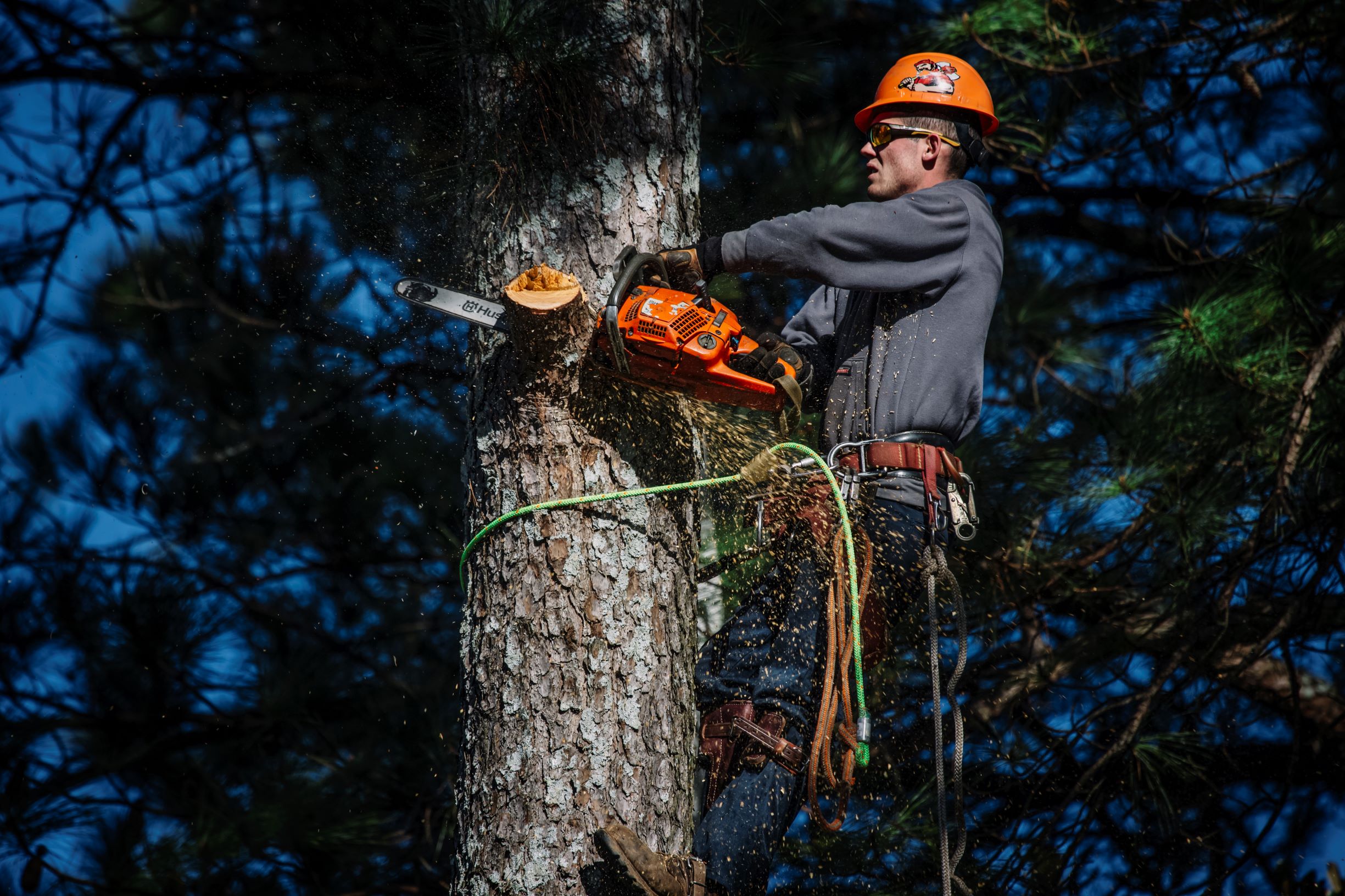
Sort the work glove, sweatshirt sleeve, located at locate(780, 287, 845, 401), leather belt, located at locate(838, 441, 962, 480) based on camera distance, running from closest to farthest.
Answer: the work glove → leather belt, located at locate(838, 441, 962, 480) → sweatshirt sleeve, located at locate(780, 287, 845, 401)

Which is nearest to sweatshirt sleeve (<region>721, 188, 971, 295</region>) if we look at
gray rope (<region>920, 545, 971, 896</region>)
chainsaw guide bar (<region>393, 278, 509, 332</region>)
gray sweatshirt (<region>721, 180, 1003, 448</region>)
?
gray sweatshirt (<region>721, 180, 1003, 448</region>)

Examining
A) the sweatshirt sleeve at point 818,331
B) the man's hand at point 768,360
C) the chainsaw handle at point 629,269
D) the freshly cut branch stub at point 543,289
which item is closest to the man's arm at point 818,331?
the sweatshirt sleeve at point 818,331

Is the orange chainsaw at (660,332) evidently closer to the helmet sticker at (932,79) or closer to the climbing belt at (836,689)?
the climbing belt at (836,689)

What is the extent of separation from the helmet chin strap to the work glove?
77 centimetres

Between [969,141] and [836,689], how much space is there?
4.47 feet

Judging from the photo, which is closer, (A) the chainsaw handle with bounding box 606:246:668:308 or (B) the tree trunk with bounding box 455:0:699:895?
(B) the tree trunk with bounding box 455:0:699:895

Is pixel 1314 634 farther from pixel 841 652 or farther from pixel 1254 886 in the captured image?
pixel 841 652

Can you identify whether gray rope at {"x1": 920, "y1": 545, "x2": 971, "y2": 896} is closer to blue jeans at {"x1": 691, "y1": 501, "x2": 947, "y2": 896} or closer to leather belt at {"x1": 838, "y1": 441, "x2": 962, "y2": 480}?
blue jeans at {"x1": 691, "y1": 501, "x2": 947, "y2": 896}

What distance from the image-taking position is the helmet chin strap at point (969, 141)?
2.66 m

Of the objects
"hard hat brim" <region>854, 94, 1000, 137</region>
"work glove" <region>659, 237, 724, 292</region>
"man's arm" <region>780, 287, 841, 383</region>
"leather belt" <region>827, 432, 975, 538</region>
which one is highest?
"hard hat brim" <region>854, 94, 1000, 137</region>

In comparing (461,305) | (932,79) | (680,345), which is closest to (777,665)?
(680,345)

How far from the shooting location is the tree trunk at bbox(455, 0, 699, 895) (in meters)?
2.03

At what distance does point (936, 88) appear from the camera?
2.65 m

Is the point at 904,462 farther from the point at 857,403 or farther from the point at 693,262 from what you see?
the point at 693,262
